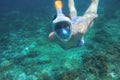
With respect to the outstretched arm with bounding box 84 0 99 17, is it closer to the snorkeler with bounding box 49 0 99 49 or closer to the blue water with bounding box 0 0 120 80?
the snorkeler with bounding box 49 0 99 49

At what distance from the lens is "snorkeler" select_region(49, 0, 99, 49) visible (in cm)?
456

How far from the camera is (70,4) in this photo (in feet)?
25.3

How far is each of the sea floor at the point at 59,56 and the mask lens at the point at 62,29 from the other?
3.53 meters

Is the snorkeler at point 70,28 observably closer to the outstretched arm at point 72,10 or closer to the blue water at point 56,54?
the outstretched arm at point 72,10


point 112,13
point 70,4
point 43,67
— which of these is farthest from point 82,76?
point 112,13

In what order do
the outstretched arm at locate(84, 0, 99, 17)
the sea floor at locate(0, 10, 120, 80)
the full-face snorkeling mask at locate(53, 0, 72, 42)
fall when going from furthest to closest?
1. the sea floor at locate(0, 10, 120, 80)
2. the outstretched arm at locate(84, 0, 99, 17)
3. the full-face snorkeling mask at locate(53, 0, 72, 42)

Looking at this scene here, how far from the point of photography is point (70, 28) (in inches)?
183

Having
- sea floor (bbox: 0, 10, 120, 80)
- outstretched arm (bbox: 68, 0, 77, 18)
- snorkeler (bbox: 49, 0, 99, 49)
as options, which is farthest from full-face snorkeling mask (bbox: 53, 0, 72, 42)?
sea floor (bbox: 0, 10, 120, 80)

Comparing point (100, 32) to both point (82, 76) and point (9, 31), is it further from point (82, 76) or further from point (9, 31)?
point (9, 31)

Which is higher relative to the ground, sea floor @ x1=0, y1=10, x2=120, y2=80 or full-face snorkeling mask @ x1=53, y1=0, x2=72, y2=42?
full-face snorkeling mask @ x1=53, y1=0, x2=72, y2=42

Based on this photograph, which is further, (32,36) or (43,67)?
(32,36)

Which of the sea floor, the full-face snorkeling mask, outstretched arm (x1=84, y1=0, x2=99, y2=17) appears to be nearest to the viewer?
the full-face snorkeling mask

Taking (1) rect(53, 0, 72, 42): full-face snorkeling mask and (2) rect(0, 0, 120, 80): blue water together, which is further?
(2) rect(0, 0, 120, 80): blue water

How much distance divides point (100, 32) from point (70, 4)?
4115 millimetres
